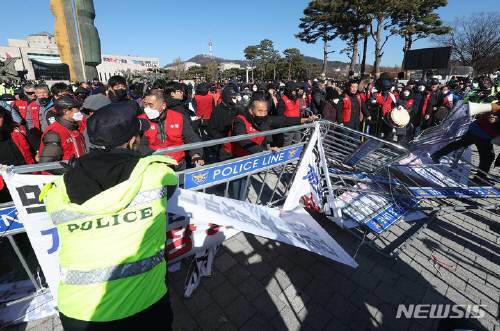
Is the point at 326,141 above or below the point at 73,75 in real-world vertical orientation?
below

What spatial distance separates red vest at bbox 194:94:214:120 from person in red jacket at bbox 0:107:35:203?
16.5ft

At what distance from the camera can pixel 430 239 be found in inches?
151

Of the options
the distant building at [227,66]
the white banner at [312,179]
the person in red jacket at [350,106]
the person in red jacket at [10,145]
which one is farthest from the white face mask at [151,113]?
the distant building at [227,66]

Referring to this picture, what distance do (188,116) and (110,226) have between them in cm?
407

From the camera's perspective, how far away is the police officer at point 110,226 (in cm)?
129

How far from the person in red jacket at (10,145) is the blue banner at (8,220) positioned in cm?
133

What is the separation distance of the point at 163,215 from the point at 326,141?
3366mm

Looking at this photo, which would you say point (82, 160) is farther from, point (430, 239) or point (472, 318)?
point (430, 239)

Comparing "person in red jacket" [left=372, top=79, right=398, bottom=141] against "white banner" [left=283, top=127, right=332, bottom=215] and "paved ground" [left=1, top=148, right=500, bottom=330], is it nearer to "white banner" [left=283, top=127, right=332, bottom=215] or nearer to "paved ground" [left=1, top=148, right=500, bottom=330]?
"paved ground" [left=1, top=148, right=500, bottom=330]

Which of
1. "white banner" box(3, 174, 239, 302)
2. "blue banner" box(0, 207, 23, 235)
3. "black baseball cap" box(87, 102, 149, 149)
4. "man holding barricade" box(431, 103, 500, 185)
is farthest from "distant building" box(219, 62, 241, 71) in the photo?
"black baseball cap" box(87, 102, 149, 149)

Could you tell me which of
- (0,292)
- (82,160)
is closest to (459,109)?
(82,160)

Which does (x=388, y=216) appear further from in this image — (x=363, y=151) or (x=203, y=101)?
(x=203, y=101)

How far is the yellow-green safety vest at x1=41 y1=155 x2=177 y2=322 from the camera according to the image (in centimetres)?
132

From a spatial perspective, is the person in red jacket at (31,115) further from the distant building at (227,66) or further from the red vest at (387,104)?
the distant building at (227,66)
